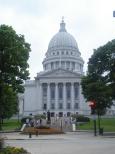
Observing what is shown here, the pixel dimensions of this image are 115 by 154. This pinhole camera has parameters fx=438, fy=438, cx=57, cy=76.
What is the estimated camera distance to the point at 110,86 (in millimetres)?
59812

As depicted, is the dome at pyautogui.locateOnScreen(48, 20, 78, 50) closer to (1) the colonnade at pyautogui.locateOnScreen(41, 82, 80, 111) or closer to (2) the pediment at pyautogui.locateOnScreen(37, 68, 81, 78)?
(2) the pediment at pyautogui.locateOnScreen(37, 68, 81, 78)

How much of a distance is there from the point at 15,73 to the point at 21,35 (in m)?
4.08

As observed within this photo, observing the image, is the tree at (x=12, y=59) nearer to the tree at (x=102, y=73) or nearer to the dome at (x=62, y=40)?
the tree at (x=102, y=73)

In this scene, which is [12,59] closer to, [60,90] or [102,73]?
[102,73]

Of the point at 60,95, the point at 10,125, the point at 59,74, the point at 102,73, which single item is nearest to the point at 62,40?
the point at 59,74

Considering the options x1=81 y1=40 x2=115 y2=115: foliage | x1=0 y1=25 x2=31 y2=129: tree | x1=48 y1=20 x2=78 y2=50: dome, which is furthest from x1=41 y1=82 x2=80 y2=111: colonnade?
x1=0 y1=25 x2=31 y2=129: tree

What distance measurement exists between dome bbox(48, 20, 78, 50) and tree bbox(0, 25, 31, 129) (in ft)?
442

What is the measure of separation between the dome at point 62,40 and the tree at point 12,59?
13478 centimetres

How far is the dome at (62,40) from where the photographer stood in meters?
183

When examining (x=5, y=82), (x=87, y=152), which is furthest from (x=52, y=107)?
(x=87, y=152)

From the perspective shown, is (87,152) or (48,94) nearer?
(87,152)

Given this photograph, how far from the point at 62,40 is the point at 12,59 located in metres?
140

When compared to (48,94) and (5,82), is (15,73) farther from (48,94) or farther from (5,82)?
(48,94)

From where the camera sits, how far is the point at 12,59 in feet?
144
